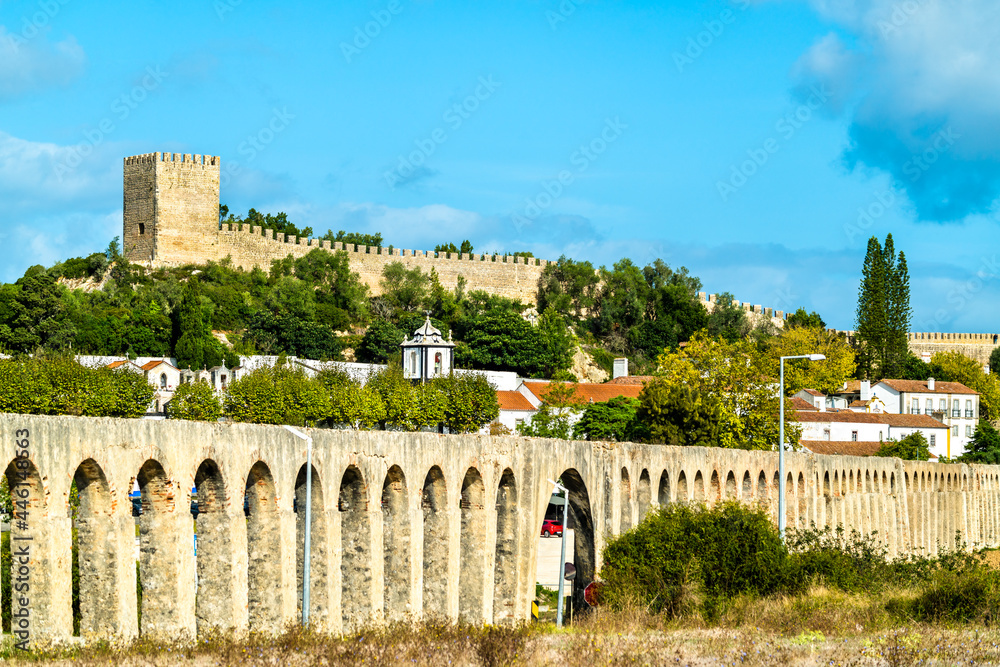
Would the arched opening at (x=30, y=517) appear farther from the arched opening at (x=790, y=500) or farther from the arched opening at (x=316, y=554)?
A: the arched opening at (x=790, y=500)

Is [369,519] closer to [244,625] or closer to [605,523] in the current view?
[244,625]

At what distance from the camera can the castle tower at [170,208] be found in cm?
7831

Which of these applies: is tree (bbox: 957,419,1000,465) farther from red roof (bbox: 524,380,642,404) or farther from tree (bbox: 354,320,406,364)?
tree (bbox: 354,320,406,364)

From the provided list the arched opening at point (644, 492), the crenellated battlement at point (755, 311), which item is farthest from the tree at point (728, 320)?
the arched opening at point (644, 492)

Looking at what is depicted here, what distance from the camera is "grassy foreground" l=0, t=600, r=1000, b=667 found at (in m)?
15.1

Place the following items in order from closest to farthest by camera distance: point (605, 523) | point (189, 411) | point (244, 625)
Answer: point (244, 625) < point (605, 523) < point (189, 411)

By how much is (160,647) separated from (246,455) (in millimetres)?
4437

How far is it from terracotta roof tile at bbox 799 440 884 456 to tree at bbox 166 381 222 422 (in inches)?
1126

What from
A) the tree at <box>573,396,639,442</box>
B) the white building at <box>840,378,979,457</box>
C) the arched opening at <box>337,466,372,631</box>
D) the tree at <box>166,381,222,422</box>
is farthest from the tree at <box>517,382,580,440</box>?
the arched opening at <box>337,466,372,631</box>

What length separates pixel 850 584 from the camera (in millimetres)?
26781

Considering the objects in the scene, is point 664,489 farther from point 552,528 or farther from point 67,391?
point 67,391

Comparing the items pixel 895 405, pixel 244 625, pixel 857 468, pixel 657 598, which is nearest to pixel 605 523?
pixel 657 598

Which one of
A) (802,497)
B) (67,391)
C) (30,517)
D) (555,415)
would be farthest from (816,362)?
(30,517)

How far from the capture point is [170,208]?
7875cm
